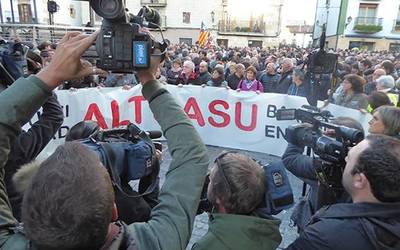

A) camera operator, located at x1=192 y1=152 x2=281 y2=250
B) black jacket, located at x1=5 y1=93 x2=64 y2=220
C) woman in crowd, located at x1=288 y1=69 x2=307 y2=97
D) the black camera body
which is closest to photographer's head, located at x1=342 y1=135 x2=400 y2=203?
the black camera body

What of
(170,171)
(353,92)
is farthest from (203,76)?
(170,171)

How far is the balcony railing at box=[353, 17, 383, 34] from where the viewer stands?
4247cm

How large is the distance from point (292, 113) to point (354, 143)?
712 millimetres

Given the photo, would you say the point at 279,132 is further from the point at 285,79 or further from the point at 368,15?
the point at 368,15

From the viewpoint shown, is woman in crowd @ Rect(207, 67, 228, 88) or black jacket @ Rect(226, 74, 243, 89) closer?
woman in crowd @ Rect(207, 67, 228, 88)

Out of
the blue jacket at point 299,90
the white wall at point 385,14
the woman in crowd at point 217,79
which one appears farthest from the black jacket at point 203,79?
the white wall at point 385,14

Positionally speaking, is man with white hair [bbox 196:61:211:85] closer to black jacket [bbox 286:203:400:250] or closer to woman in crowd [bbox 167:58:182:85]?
woman in crowd [bbox 167:58:182:85]

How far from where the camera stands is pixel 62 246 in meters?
0.95

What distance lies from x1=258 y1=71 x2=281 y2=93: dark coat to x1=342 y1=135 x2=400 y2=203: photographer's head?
6.62 metres

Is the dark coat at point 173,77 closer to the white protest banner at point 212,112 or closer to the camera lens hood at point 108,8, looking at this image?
the white protest banner at point 212,112

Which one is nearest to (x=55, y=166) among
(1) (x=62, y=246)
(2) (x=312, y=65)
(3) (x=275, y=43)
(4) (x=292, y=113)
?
(1) (x=62, y=246)

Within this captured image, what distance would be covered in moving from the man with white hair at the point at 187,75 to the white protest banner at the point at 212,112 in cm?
174

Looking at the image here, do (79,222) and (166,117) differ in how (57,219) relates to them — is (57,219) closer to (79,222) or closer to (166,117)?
(79,222)

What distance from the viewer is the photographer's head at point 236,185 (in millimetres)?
1768
